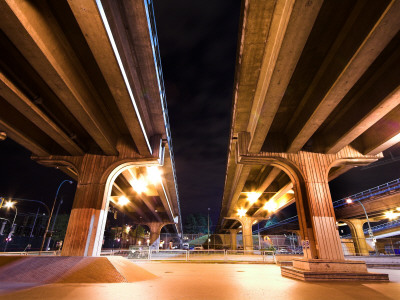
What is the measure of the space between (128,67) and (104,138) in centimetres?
520

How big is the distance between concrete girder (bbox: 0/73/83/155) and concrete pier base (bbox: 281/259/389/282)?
13.5 meters

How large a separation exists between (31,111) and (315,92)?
12.4 m

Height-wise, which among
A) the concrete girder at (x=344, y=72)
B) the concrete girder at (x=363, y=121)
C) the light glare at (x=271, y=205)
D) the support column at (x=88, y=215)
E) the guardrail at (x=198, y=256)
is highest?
the concrete girder at (x=344, y=72)

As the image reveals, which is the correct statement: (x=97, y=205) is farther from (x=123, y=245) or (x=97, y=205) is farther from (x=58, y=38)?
(x=123, y=245)

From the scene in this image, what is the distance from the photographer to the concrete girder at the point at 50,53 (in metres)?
5.19

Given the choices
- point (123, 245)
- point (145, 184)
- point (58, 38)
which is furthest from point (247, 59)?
point (123, 245)

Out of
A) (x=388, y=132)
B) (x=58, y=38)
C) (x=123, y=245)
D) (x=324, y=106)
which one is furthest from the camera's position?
(x=123, y=245)

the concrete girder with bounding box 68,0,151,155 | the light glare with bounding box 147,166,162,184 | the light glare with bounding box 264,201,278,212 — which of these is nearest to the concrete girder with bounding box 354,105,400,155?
the concrete girder with bounding box 68,0,151,155

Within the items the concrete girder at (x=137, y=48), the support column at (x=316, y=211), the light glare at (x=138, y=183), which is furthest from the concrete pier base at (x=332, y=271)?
the light glare at (x=138, y=183)

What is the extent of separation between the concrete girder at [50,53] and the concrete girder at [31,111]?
1637mm

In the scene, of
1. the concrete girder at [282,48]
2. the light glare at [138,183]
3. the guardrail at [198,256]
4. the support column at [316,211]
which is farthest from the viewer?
the guardrail at [198,256]

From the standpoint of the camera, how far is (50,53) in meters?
6.31

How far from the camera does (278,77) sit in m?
6.63

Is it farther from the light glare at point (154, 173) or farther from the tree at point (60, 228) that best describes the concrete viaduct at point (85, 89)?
the tree at point (60, 228)
